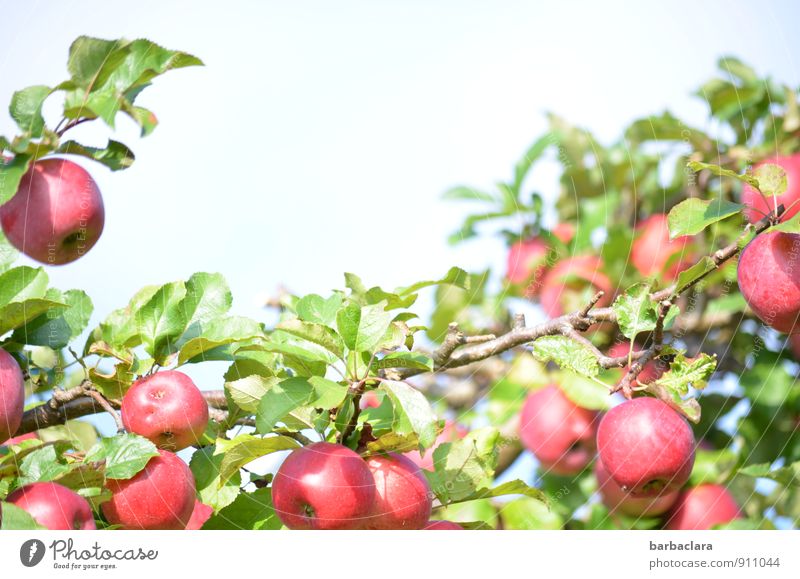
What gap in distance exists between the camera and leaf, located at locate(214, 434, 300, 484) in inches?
26.8

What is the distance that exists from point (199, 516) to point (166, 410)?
0.40 ft

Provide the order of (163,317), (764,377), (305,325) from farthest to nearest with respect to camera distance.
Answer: (764,377) < (163,317) < (305,325)

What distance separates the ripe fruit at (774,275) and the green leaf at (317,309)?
34 centimetres

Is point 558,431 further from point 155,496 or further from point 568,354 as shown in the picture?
point 155,496

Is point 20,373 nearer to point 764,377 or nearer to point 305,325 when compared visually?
point 305,325

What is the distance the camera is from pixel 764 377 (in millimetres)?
1081

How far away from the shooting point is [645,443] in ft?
2.45

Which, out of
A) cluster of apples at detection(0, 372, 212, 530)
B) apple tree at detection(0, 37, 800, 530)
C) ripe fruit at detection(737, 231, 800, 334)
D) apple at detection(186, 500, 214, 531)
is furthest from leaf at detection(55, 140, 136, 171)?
ripe fruit at detection(737, 231, 800, 334)

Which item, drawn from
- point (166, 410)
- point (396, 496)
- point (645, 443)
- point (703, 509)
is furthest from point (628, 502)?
point (166, 410)

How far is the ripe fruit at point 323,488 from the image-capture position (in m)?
0.66

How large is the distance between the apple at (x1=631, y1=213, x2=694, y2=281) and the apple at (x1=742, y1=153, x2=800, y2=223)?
0.48ft

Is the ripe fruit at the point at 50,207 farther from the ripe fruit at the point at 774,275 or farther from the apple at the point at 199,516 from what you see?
the ripe fruit at the point at 774,275
